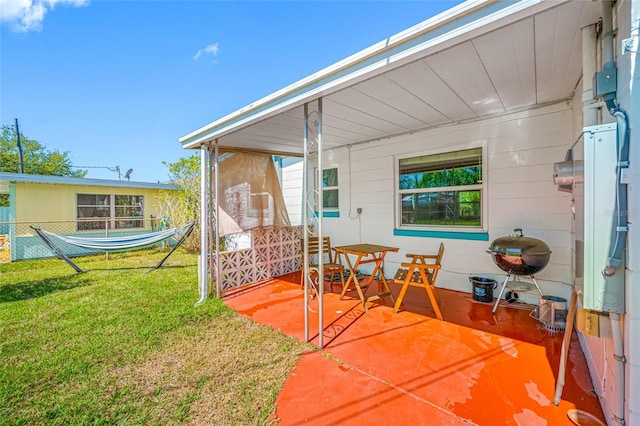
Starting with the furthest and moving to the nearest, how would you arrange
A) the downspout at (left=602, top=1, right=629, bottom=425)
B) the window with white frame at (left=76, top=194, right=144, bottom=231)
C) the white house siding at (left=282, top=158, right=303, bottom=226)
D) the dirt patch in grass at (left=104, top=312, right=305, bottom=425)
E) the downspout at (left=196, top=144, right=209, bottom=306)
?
the window with white frame at (left=76, top=194, right=144, bottom=231), the white house siding at (left=282, top=158, right=303, bottom=226), the downspout at (left=196, top=144, right=209, bottom=306), the dirt patch in grass at (left=104, top=312, right=305, bottom=425), the downspout at (left=602, top=1, right=629, bottom=425)

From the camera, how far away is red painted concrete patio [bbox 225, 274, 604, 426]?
1.73 m

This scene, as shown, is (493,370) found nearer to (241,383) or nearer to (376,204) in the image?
(241,383)

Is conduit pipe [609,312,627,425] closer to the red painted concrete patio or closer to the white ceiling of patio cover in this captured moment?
the red painted concrete patio

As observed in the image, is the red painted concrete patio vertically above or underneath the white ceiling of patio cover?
underneath

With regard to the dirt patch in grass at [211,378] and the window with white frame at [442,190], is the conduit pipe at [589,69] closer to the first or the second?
the window with white frame at [442,190]

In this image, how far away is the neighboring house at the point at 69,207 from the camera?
762 cm

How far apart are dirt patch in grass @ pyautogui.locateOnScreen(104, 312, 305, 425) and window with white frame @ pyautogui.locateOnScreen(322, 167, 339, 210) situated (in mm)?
3274

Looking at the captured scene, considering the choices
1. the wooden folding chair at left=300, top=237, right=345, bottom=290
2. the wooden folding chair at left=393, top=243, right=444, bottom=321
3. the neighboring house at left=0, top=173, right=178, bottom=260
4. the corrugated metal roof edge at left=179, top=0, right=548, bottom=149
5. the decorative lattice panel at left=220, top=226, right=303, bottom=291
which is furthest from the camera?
the neighboring house at left=0, top=173, right=178, bottom=260

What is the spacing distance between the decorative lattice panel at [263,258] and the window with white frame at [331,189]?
0.85 metres

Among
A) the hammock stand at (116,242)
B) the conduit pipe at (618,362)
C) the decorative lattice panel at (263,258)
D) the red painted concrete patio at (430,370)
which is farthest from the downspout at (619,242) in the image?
the hammock stand at (116,242)

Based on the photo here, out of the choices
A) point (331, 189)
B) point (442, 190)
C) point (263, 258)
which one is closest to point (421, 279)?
point (442, 190)

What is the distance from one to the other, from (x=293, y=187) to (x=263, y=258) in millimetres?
1961

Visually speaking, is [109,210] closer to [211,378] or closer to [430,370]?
[211,378]

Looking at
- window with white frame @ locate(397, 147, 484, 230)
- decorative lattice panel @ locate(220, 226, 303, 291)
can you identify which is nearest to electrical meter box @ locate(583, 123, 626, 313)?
window with white frame @ locate(397, 147, 484, 230)
